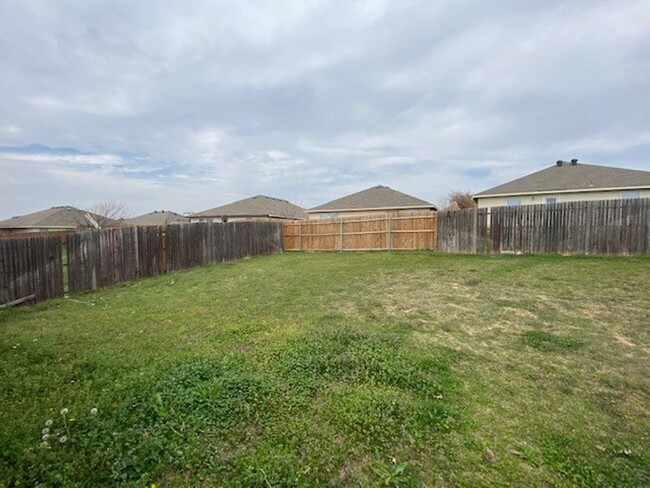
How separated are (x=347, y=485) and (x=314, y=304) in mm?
3859

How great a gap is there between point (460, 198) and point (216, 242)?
3005cm

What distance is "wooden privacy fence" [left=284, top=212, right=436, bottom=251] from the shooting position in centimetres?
1357

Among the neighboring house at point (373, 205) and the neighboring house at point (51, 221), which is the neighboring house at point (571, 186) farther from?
the neighboring house at point (51, 221)

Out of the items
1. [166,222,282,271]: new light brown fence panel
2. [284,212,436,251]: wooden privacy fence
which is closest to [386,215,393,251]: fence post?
[284,212,436,251]: wooden privacy fence

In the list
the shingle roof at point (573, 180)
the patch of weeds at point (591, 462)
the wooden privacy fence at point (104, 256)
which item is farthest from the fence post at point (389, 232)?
the patch of weeds at point (591, 462)

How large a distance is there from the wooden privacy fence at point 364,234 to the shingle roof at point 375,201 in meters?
7.67

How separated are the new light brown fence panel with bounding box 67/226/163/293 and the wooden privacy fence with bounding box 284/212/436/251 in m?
7.77

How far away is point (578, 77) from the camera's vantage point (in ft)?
35.3

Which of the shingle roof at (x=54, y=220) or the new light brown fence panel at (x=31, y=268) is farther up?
the shingle roof at (x=54, y=220)

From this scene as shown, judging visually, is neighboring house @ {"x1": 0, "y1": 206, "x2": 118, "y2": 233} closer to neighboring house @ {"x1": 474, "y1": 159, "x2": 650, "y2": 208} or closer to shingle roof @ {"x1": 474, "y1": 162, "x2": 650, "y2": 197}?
neighboring house @ {"x1": 474, "y1": 159, "x2": 650, "y2": 208}

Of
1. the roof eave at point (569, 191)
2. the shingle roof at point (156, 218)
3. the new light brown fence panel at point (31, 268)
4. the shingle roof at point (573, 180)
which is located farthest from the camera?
the shingle roof at point (156, 218)

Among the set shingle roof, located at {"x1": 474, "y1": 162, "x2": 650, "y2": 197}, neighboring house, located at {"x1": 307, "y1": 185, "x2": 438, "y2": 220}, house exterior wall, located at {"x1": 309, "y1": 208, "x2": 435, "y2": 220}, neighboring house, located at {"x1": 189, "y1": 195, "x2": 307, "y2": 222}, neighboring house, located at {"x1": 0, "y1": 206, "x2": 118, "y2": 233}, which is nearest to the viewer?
shingle roof, located at {"x1": 474, "y1": 162, "x2": 650, "y2": 197}

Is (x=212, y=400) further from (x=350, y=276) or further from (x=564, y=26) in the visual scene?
(x=564, y=26)

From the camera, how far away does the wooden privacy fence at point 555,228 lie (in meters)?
9.26
